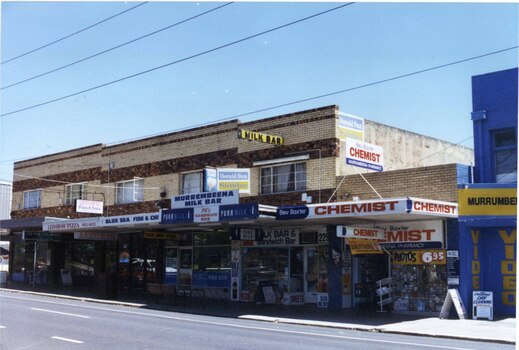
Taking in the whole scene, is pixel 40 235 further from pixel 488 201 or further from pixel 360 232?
pixel 488 201

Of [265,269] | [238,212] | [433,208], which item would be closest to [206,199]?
[238,212]

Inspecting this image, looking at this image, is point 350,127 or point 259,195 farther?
point 259,195

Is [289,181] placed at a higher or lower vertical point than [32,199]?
lower

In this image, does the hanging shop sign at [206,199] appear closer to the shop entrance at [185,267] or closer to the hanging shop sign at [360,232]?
the hanging shop sign at [360,232]

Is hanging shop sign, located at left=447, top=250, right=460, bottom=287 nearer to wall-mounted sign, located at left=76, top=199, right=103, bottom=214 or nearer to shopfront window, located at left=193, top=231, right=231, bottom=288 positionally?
shopfront window, located at left=193, top=231, right=231, bottom=288

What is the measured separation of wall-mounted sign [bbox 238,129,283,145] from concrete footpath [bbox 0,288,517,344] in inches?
243

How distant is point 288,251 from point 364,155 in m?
5.09

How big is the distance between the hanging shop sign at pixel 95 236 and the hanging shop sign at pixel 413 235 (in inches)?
554

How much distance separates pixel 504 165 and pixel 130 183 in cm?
1802

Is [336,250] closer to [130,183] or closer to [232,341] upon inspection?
[232,341]

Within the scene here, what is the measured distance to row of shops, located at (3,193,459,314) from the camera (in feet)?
62.2

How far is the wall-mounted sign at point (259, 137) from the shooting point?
22062mm

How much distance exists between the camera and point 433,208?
682 inches

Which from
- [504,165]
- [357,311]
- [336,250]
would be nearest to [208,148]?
[336,250]
